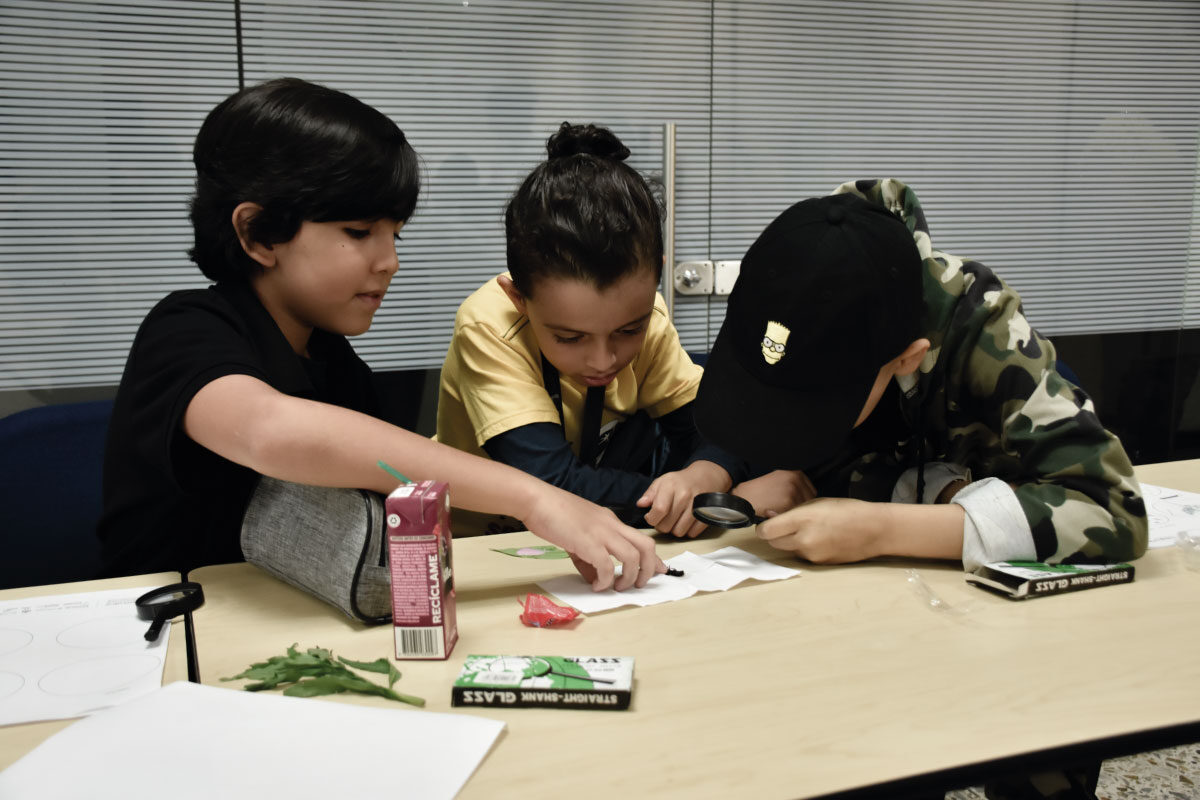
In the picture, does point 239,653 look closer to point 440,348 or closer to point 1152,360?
point 440,348

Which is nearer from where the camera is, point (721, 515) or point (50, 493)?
point (721, 515)

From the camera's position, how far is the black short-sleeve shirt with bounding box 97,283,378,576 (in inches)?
34.5

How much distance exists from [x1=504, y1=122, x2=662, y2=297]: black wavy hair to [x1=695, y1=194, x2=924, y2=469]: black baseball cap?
0.81ft

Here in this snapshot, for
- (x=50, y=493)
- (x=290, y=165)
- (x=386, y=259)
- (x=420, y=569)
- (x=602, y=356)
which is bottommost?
(x=50, y=493)

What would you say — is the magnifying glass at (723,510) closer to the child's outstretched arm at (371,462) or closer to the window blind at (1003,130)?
the child's outstretched arm at (371,462)

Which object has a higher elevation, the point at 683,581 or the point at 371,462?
the point at 371,462

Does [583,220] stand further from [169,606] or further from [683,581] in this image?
[169,606]

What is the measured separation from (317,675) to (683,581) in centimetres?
41

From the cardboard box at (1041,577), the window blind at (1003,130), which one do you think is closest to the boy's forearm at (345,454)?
the cardboard box at (1041,577)

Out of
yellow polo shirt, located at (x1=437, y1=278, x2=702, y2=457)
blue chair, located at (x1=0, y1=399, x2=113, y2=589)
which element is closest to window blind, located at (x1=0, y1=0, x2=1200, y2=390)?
blue chair, located at (x1=0, y1=399, x2=113, y2=589)

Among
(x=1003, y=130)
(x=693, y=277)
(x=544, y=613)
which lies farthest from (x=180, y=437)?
(x=1003, y=130)

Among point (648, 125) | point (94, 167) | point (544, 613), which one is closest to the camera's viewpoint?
point (544, 613)

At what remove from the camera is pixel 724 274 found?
7.47 ft

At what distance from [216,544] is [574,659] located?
25.1 inches
